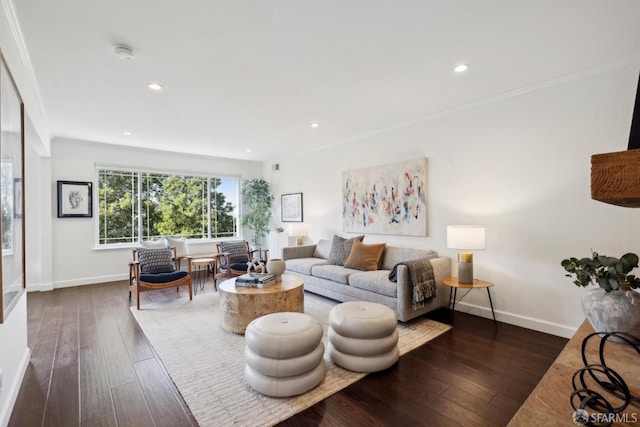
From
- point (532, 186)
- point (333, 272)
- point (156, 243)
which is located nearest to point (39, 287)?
point (156, 243)

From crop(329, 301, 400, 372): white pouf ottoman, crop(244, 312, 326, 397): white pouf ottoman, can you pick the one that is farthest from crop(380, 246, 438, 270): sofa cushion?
crop(244, 312, 326, 397): white pouf ottoman

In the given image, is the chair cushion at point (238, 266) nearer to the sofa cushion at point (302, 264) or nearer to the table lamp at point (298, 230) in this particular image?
the sofa cushion at point (302, 264)

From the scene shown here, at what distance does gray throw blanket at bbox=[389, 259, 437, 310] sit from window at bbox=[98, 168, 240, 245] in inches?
188

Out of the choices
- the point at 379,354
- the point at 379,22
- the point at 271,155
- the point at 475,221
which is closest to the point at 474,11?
the point at 379,22

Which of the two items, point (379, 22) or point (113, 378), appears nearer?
point (379, 22)

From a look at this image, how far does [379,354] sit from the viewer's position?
8.02 ft

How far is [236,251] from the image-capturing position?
5.46 meters

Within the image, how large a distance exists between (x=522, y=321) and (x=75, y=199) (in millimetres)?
6901

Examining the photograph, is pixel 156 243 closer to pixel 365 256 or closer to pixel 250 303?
pixel 250 303

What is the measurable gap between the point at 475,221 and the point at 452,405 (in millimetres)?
2241

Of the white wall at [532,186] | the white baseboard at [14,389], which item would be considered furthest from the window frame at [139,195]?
the white wall at [532,186]

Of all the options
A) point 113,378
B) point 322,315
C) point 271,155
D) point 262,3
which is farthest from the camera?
point 271,155

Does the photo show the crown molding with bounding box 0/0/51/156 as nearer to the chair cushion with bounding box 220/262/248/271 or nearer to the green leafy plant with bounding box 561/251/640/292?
the chair cushion with bounding box 220/262/248/271

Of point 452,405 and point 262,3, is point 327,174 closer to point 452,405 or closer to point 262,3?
point 262,3
